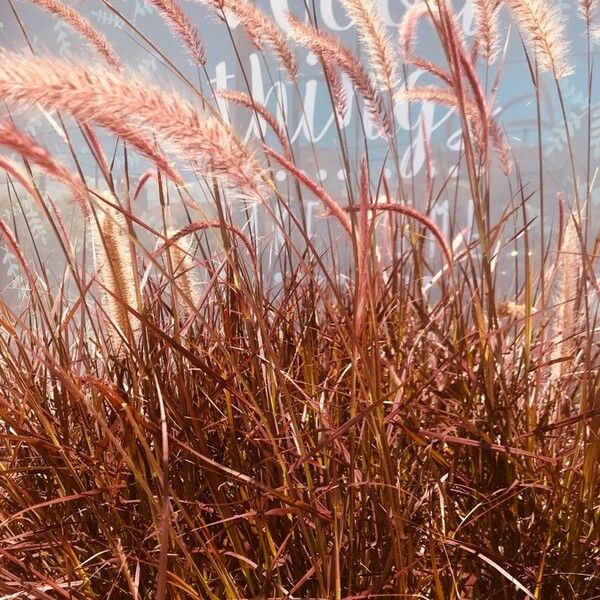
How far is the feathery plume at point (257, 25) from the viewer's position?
82 cm

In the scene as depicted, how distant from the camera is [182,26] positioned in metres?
0.82

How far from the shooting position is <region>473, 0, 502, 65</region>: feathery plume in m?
0.86

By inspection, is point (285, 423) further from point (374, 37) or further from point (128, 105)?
point (374, 37)

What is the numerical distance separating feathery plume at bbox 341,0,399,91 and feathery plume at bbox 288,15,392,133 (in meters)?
0.04

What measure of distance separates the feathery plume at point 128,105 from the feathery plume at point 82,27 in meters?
0.32

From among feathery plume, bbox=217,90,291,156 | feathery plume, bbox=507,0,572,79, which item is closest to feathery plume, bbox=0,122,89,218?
feathery plume, bbox=217,90,291,156

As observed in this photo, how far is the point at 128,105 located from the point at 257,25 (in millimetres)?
430

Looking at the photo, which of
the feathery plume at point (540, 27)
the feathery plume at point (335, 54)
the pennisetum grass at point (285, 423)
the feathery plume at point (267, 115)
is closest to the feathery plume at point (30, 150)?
the pennisetum grass at point (285, 423)

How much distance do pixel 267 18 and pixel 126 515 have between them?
569 mm

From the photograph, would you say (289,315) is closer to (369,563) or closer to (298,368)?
(298,368)

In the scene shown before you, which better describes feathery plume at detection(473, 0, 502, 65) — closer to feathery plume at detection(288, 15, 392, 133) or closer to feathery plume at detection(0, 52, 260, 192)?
feathery plume at detection(288, 15, 392, 133)

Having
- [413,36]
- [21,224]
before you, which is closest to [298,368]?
[413,36]

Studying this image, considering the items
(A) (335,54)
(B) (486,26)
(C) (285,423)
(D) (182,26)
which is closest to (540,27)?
(B) (486,26)

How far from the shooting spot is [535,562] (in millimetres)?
685
